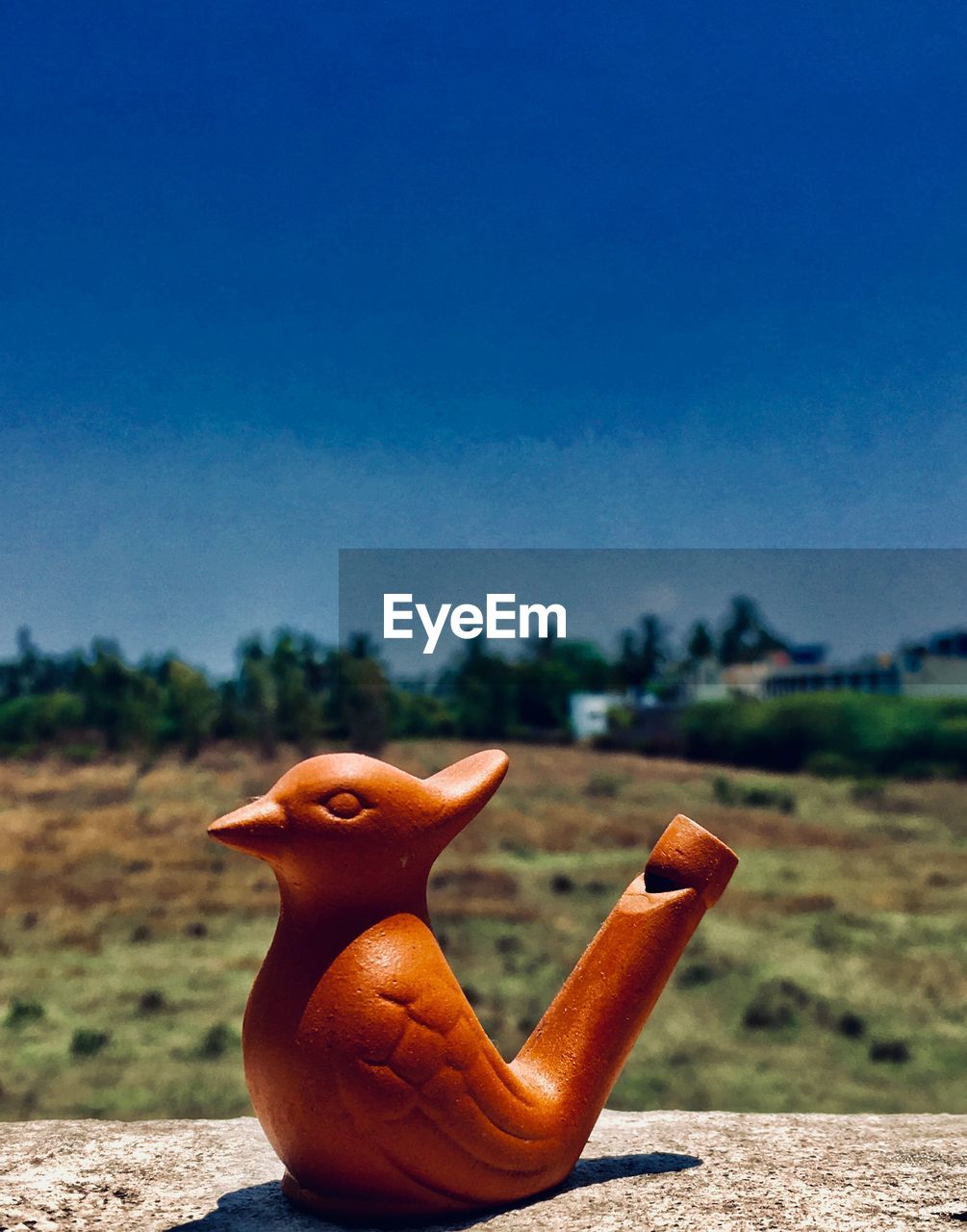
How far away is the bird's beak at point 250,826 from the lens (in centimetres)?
381

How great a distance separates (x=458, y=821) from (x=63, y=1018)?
7.64 meters

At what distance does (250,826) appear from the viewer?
12.6 feet

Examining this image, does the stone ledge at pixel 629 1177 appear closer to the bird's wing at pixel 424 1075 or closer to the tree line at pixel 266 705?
the bird's wing at pixel 424 1075

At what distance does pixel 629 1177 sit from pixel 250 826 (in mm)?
2080

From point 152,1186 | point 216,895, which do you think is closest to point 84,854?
point 216,895

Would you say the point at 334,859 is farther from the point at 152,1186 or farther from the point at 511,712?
the point at 511,712

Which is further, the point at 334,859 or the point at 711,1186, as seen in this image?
the point at 711,1186

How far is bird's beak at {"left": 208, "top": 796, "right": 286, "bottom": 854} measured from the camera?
3814 millimetres

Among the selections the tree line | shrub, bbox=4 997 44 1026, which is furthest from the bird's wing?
the tree line

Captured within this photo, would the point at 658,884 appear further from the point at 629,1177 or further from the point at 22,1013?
the point at 22,1013

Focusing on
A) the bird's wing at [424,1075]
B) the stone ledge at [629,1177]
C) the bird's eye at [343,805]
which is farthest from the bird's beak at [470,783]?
the stone ledge at [629,1177]

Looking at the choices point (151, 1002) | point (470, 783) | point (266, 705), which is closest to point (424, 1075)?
point (470, 783)

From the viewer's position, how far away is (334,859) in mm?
3930

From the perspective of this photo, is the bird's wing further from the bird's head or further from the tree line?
the tree line
